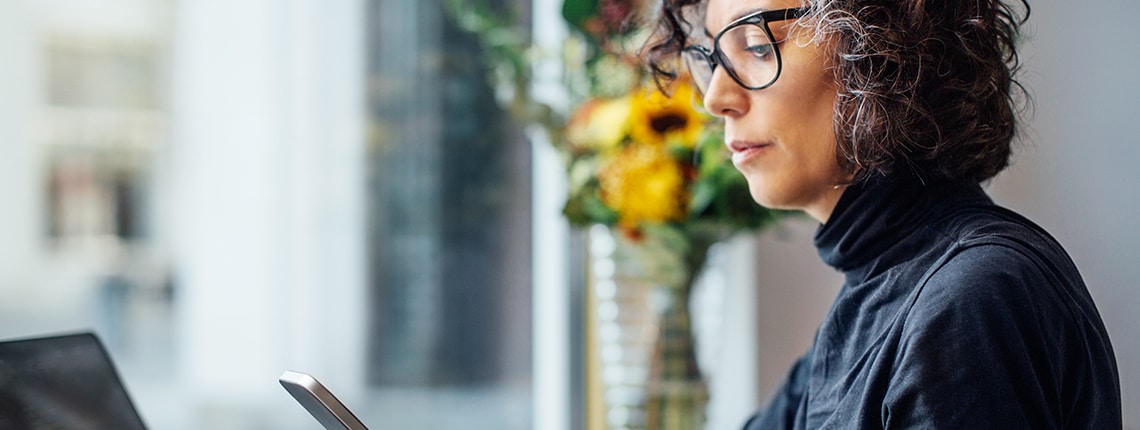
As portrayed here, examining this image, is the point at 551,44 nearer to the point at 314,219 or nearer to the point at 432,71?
the point at 432,71

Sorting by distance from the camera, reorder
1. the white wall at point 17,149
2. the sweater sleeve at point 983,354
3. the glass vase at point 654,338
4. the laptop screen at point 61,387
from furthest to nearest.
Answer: the white wall at point 17,149 → the glass vase at point 654,338 → the laptop screen at point 61,387 → the sweater sleeve at point 983,354

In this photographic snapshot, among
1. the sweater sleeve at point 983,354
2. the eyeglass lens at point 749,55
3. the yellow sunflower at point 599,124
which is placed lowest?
the sweater sleeve at point 983,354

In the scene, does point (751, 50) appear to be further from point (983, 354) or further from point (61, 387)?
point (61, 387)

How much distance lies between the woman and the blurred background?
2.01 feet

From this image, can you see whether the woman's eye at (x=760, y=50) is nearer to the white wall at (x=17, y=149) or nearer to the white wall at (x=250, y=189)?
the white wall at (x=250, y=189)

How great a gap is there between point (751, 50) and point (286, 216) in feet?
3.37

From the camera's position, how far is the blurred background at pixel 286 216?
159cm

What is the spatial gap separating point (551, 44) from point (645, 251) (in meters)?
0.53

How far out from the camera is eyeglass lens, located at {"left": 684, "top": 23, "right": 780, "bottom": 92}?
84 centimetres

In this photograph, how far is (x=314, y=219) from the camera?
5.61 feet

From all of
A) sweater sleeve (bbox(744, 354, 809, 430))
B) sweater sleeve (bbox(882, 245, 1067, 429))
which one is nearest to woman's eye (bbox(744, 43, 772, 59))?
sweater sleeve (bbox(882, 245, 1067, 429))

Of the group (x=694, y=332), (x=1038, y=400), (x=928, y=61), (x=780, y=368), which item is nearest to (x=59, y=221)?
(x=694, y=332)

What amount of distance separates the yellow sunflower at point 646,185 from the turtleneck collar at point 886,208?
0.41 m

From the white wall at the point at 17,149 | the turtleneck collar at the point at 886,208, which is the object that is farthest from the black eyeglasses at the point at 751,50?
the white wall at the point at 17,149
